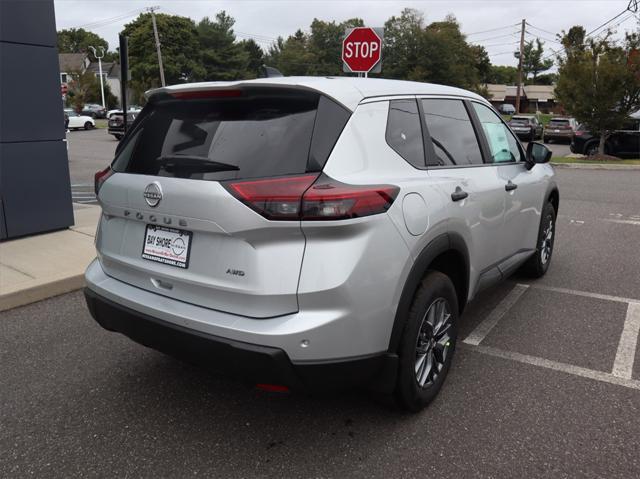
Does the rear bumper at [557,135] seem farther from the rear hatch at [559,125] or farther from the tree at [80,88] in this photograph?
the tree at [80,88]

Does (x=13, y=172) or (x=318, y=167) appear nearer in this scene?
(x=318, y=167)

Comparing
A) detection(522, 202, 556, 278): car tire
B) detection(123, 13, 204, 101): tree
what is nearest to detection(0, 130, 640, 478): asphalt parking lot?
detection(522, 202, 556, 278): car tire

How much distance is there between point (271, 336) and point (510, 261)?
2.59m

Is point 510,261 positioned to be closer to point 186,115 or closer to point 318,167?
point 318,167

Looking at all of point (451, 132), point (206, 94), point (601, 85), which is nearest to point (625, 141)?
point (601, 85)

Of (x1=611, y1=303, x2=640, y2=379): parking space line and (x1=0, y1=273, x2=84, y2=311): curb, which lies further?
(x1=0, y1=273, x2=84, y2=311): curb

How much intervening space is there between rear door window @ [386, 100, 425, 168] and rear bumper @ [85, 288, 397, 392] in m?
1.05

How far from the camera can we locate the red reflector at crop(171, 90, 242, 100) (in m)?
2.66

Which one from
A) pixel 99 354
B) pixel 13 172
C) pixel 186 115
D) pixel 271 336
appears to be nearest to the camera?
pixel 271 336

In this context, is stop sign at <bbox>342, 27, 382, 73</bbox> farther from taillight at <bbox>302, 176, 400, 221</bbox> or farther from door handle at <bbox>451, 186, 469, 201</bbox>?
taillight at <bbox>302, 176, 400, 221</bbox>

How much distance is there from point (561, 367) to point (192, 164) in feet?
8.71

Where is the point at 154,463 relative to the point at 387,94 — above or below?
below

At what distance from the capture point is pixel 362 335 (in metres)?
2.45

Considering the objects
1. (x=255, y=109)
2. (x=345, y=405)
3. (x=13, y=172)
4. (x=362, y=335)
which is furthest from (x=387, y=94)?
(x=13, y=172)
